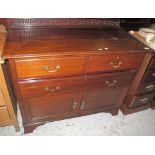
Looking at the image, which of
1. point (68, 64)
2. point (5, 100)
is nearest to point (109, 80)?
point (68, 64)

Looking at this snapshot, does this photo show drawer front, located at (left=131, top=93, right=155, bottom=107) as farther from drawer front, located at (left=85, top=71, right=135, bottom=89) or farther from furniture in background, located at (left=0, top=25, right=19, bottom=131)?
furniture in background, located at (left=0, top=25, right=19, bottom=131)

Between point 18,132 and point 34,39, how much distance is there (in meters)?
0.88

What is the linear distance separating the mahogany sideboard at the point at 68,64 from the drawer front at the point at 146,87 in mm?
182

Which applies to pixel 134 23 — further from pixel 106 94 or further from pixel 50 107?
pixel 50 107

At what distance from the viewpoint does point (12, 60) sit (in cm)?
91

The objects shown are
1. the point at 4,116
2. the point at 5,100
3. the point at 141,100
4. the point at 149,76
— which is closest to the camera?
the point at 5,100

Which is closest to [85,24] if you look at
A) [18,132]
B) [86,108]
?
[86,108]

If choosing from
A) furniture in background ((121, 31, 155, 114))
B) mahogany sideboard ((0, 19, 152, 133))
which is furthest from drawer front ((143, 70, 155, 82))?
mahogany sideboard ((0, 19, 152, 133))

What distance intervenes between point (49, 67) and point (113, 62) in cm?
48

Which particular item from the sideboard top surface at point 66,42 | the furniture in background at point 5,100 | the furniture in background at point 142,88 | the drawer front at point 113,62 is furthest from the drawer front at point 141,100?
the furniture in background at point 5,100

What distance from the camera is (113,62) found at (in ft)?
3.77

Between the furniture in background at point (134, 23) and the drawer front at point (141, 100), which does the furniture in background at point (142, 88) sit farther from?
the furniture in background at point (134, 23)
